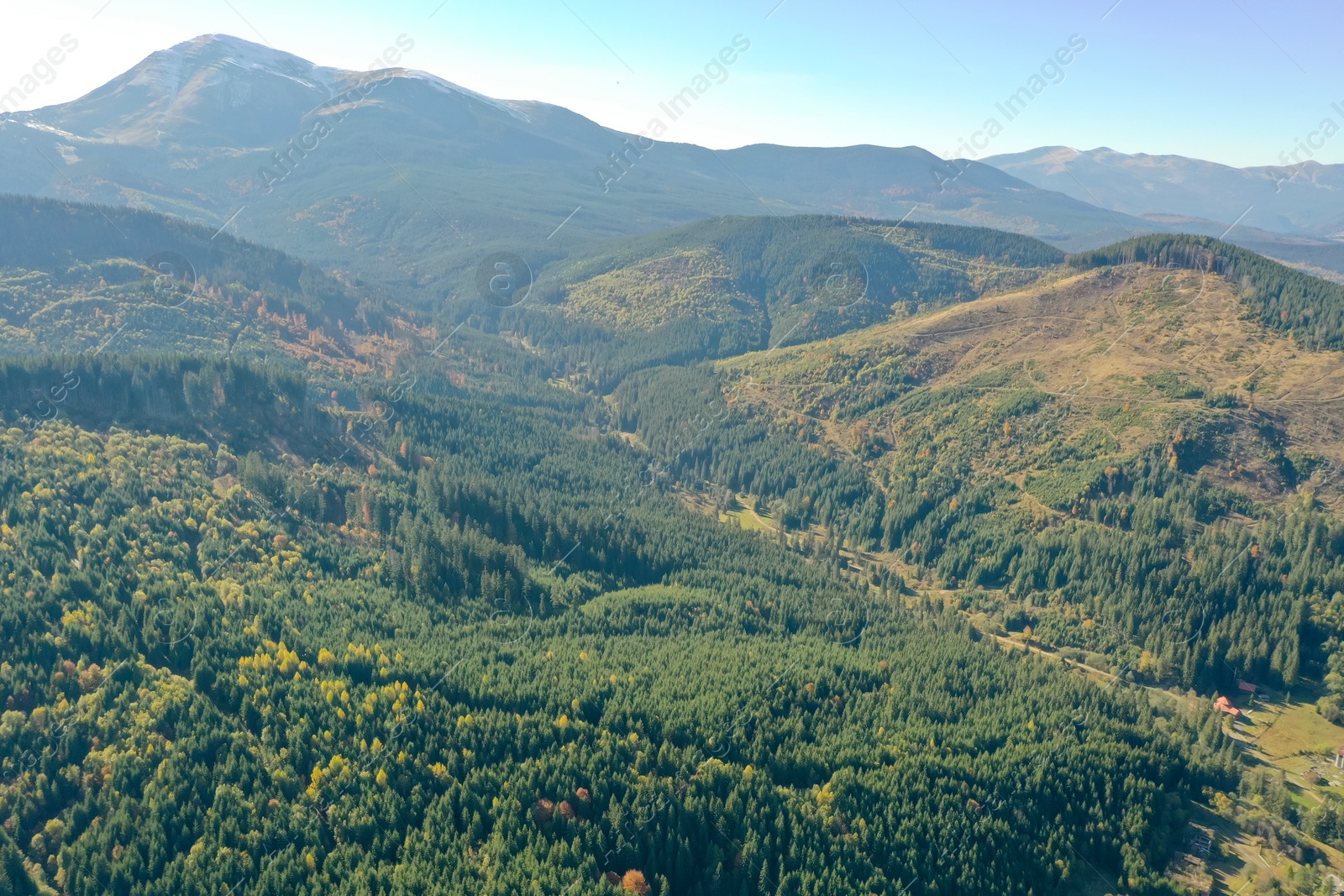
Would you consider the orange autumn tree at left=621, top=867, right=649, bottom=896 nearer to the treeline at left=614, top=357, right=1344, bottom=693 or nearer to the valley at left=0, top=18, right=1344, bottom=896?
the valley at left=0, top=18, right=1344, bottom=896

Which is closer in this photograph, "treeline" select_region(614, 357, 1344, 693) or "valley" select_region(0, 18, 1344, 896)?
"valley" select_region(0, 18, 1344, 896)

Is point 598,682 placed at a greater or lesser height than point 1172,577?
lesser

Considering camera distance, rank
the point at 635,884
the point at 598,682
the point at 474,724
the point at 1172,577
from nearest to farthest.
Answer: the point at 635,884, the point at 474,724, the point at 598,682, the point at 1172,577

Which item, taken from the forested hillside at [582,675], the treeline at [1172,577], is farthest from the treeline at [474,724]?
the treeline at [1172,577]

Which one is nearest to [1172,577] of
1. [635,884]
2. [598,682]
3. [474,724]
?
[598,682]

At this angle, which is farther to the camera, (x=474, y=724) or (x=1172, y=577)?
(x=1172, y=577)

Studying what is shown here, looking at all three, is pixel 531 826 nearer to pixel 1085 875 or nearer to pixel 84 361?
pixel 1085 875

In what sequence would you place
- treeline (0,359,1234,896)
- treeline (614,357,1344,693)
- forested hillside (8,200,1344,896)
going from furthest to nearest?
treeline (614,357,1344,693), forested hillside (8,200,1344,896), treeline (0,359,1234,896)

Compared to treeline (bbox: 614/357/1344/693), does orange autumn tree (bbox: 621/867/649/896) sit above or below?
below

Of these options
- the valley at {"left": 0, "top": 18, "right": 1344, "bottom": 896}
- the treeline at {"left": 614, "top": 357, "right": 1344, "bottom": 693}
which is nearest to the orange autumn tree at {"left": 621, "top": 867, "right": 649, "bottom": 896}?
the valley at {"left": 0, "top": 18, "right": 1344, "bottom": 896}

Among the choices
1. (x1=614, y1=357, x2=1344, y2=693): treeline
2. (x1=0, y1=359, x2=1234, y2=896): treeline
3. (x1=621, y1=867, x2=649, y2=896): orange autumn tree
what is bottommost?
(x1=621, y1=867, x2=649, y2=896): orange autumn tree

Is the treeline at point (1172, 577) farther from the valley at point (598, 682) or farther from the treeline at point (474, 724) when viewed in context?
the treeline at point (474, 724)

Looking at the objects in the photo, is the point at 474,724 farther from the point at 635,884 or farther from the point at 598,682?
the point at 635,884

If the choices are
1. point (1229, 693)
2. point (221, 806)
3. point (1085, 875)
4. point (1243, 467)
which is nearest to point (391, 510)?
point (221, 806)
